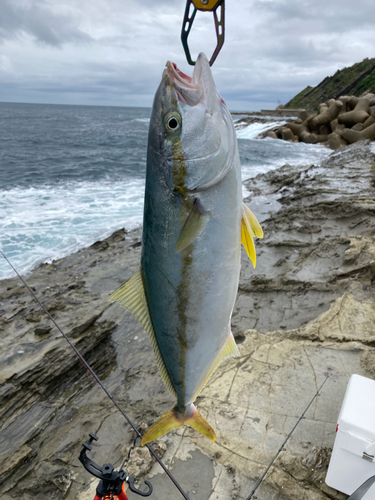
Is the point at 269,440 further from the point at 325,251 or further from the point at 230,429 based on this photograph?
the point at 325,251

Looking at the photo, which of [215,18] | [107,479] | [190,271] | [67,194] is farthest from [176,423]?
[67,194]

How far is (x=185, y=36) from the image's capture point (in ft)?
4.91

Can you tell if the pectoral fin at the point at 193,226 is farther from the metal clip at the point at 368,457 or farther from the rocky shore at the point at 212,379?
the rocky shore at the point at 212,379

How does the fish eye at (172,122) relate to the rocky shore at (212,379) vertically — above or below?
above

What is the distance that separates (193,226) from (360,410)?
190 centimetres

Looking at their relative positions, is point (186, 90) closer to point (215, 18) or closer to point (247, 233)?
point (215, 18)

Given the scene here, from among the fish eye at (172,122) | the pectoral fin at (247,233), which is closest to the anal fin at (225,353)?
the pectoral fin at (247,233)

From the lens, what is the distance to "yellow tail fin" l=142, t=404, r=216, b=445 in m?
1.72

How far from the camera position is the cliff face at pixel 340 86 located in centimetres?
5547

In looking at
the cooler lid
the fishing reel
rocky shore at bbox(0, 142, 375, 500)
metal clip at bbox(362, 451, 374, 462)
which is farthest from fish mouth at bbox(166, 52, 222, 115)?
rocky shore at bbox(0, 142, 375, 500)

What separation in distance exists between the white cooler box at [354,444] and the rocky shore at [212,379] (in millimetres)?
242

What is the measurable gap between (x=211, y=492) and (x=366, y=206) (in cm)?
738

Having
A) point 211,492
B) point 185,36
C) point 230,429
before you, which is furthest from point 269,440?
point 185,36

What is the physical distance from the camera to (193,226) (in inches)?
57.1
